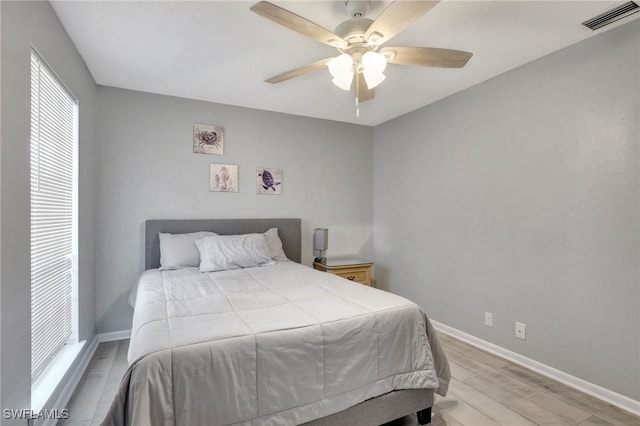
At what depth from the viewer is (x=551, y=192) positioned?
248 cm

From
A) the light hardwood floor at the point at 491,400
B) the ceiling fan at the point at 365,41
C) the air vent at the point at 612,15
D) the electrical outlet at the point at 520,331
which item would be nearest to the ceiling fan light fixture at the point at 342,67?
the ceiling fan at the point at 365,41

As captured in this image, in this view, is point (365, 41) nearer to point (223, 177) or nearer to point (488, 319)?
point (223, 177)

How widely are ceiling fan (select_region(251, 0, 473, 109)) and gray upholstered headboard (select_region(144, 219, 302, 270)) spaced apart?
2.14 meters

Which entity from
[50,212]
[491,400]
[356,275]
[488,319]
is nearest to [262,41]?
[50,212]

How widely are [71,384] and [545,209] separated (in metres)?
3.68

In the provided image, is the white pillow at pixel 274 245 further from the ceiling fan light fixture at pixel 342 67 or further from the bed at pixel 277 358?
the ceiling fan light fixture at pixel 342 67

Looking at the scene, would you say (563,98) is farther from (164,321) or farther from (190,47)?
(164,321)

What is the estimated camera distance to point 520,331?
2674 mm

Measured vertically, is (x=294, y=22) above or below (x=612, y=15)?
below

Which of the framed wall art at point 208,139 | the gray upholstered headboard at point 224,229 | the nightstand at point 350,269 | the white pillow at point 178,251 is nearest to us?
the white pillow at point 178,251

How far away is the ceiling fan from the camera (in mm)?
1557

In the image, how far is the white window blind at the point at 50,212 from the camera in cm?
179

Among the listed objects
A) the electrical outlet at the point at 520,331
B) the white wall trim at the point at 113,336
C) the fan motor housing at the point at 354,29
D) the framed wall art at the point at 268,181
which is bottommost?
the white wall trim at the point at 113,336

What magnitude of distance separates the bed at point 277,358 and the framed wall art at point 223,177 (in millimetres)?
1512
